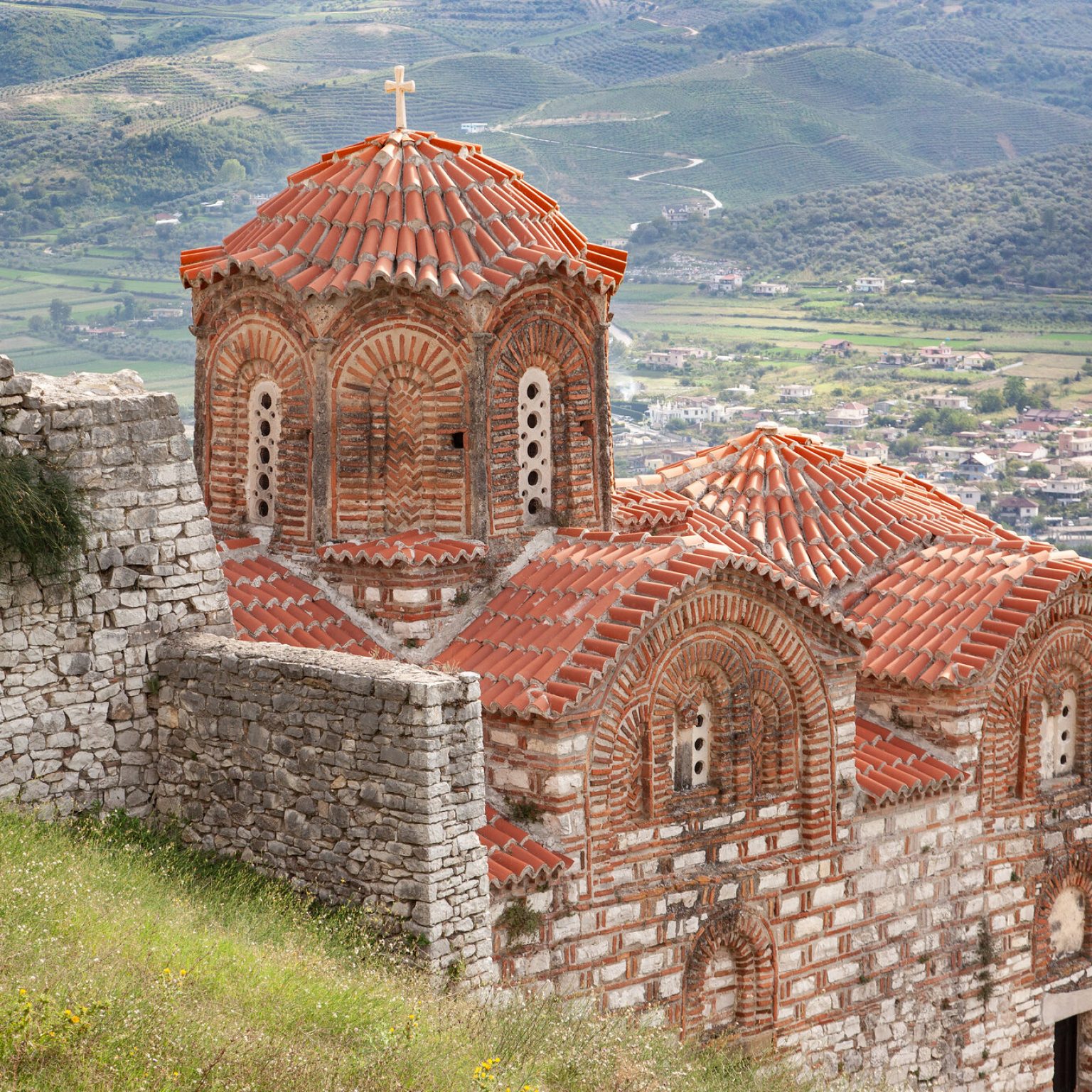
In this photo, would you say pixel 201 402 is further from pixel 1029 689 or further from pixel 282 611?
pixel 1029 689

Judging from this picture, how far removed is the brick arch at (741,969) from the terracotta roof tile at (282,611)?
9.35 feet

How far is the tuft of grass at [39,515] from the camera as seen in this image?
9734 mm

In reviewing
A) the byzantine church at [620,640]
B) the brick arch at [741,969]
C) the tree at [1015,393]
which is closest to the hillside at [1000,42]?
the tree at [1015,393]

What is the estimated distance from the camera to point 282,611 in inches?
476

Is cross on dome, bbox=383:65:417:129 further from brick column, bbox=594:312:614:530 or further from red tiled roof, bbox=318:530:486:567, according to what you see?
red tiled roof, bbox=318:530:486:567

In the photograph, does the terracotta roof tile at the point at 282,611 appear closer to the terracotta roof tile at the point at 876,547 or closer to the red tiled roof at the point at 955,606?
the terracotta roof tile at the point at 876,547

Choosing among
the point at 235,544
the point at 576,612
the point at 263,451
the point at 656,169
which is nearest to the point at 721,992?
the point at 576,612

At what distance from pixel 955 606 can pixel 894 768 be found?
Answer: 1.39 meters

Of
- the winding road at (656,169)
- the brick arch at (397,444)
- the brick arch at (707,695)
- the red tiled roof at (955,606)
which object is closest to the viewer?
the brick arch at (707,695)

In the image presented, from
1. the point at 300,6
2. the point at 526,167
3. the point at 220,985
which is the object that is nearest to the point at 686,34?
the point at 300,6

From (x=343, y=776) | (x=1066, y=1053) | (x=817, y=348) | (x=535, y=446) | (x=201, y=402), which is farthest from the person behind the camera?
(x=817, y=348)

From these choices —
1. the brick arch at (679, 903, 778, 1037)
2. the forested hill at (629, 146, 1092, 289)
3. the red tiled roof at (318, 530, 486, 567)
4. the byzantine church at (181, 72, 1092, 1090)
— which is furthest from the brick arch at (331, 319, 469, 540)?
the forested hill at (629, 146, 1092, 289)

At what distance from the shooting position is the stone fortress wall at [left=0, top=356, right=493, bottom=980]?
962cm

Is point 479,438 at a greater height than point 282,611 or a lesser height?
greater
